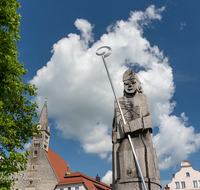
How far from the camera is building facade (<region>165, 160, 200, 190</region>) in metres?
32.6

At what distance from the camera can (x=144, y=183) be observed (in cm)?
590

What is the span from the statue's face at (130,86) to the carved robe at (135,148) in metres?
0.27

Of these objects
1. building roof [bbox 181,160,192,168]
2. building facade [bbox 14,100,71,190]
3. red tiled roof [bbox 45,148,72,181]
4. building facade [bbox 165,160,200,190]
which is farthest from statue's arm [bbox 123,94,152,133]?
red tiled roof [bbox 45,148,72,181]

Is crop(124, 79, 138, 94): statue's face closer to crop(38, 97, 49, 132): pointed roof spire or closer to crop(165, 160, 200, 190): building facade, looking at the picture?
crop(165, 160, 200, 190): building facade

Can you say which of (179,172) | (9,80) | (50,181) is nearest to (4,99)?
(9,80)

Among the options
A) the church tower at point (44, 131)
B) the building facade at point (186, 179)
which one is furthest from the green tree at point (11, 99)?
the church tower at point (44, 131)

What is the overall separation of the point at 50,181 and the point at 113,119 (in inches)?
1896

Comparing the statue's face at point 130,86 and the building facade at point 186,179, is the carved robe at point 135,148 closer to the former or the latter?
the statue's face at point 130,86

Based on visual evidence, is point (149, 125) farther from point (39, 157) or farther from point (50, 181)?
A: point (39, 157)

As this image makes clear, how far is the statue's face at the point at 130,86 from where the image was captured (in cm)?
817

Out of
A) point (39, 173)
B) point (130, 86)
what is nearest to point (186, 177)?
point (130, 86)

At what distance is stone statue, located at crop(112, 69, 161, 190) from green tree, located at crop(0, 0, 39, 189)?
17.2 feet

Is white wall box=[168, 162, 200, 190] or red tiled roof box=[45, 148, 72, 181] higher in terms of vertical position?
red tiled roof box=[45, 148, 72, 181]

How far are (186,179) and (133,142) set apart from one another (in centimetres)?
3128
